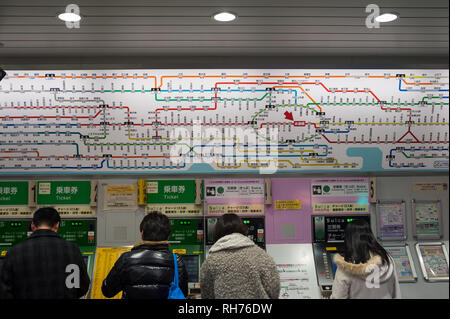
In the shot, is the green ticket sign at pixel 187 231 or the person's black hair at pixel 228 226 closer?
the person's black hair at pixel 228 226

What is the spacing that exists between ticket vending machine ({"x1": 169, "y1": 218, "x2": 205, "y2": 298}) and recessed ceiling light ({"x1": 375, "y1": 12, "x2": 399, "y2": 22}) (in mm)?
2056

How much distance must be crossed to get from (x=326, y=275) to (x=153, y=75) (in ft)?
7.22

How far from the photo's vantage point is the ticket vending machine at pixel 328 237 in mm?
3621

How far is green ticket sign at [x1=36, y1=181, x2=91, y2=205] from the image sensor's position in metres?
3.21

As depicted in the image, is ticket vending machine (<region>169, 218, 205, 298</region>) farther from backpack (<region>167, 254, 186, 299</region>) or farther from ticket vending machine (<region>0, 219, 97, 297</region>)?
backpack (<region>167, 254, 186, 299</region>)

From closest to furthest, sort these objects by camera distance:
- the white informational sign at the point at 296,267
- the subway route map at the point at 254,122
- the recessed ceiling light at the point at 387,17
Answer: the recessed ceiling light at the point at 387,17, the subway route map at the point at 254,122, the white informational sign at the point at 296,267

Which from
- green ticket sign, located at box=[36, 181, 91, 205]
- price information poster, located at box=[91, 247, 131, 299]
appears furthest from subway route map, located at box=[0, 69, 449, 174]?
price information poster, located at box=[91, 247, 131, 299]

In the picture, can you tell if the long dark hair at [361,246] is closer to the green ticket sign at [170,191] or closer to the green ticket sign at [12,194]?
the green ticket sign at [170,191]

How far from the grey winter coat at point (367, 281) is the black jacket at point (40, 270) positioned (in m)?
1.51

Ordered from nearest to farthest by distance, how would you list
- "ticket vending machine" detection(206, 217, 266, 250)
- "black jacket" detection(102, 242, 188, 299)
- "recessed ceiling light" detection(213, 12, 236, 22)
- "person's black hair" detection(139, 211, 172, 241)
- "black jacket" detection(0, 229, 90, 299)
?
"black jacket" detection(0, 229, 90, 299) → "black jacket" detection(102, 242, 188, 299) → "person's black hair" detection(139, 211, 172, 241) → "recessed ceiling light" detection(213, 12, 236, 22) → "ticket vending machine" detection(206, 217, 266, 250)

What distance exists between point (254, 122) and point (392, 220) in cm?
146

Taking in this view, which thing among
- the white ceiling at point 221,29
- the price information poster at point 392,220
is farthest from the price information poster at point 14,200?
the price information poster at point 392,220

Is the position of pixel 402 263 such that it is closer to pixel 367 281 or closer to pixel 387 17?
pixel 367 281

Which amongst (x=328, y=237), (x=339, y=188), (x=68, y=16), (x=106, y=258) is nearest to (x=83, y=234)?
(x=106, y=258)
